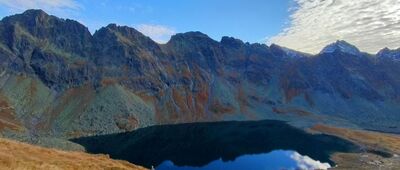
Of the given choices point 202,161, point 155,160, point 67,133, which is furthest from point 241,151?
point 67,133

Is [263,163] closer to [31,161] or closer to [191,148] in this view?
[191,148]

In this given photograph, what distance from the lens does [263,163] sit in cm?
14400

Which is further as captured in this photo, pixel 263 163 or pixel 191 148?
pixel 191 148

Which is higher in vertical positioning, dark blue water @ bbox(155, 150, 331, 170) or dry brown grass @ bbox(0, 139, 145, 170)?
dry brown grass @ bbox(0, 139, 145, 170)

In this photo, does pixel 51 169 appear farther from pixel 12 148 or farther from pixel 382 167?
pixel 382 167

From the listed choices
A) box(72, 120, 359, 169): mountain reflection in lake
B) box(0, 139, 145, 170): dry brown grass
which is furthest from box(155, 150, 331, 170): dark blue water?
box(0, 139, 145, 170): dry brown grass

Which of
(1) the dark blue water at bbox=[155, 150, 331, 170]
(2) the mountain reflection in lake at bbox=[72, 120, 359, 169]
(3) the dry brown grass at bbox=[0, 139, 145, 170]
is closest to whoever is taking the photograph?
(3) the dry brown grass at bbox=[0, 139, 145, 170]

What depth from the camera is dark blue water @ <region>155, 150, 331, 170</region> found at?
136 metres

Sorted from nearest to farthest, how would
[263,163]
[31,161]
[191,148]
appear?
[31,161] < [263,163] < [191,148]

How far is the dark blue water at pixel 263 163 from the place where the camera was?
136 meters

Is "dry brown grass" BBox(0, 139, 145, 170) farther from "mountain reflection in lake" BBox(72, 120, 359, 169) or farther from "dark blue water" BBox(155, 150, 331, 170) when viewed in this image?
"mountain reflection in lake" BBox(72, 120, 359, 169)

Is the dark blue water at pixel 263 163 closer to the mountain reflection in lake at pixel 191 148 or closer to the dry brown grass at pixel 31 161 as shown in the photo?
the mountain reflection in lake at pixel 191 148

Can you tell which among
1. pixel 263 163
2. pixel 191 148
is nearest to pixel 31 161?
pixel 263 163

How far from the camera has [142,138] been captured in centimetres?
19125
